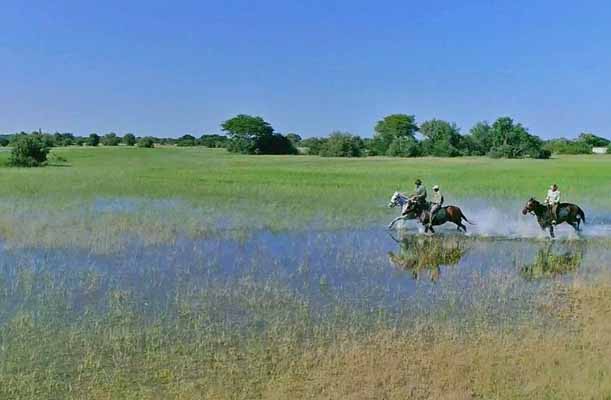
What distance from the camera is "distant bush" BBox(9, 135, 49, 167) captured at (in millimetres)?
61984

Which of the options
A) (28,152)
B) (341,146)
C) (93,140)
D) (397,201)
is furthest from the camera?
(93,140)

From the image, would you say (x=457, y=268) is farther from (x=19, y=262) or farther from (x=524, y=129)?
(x=524, y=129)

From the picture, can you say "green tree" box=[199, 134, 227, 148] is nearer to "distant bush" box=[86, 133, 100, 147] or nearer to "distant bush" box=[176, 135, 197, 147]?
"distant bush" box=[176, 135, 197, 147]

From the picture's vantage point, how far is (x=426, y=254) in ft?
56.2

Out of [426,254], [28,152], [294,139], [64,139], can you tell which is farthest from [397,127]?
[426,254]

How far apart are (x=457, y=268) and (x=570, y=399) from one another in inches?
327

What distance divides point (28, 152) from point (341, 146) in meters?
53.9

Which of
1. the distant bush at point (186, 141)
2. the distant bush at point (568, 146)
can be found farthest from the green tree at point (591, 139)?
the distant bush at point (186, 141)

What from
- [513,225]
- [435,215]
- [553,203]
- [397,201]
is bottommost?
[513,225]

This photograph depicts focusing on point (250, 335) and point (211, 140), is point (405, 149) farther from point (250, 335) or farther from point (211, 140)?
point (250, 335)

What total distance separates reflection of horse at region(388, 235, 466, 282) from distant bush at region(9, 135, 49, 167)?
53318mm

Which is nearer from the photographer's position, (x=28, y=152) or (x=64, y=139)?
(x=28, y=152)

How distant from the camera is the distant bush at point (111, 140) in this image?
12238cm

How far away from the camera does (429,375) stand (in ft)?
25.9
